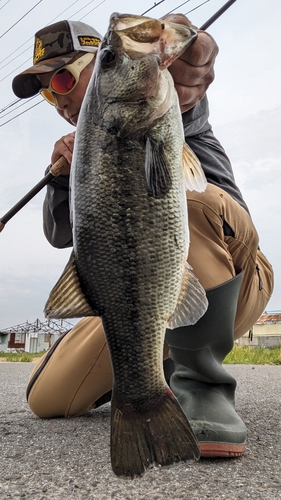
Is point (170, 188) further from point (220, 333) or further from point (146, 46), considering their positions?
point (220, 333)

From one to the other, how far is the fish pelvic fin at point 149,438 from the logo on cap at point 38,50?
8.02 ft

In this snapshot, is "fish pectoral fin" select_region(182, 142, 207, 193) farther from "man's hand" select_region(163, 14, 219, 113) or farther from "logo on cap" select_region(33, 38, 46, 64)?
"logo on cap" select_region(33, 38, 46, 64)

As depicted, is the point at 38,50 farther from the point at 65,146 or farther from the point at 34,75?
the point at 65,146

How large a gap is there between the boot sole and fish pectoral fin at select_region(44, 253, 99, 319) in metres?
0.70

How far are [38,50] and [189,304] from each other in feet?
7.43

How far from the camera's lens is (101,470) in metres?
1.72

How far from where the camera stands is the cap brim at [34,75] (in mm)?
2883

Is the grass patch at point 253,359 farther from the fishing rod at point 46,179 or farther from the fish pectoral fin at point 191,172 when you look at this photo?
the fish pectoral fin at point 191,172

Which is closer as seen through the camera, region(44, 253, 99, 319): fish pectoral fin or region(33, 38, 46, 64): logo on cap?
region(44, 253, 99, 319): fish pectoral fin

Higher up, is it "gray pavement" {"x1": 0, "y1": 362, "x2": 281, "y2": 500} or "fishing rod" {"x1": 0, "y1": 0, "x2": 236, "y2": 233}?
"fishing rod" {"x1": 0, "y1": 0, "x2": 236, "y2": 233}

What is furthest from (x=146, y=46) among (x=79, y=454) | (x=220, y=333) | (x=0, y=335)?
(x=0, y=335)

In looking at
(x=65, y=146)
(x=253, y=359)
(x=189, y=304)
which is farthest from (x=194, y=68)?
(x=253, y=359)

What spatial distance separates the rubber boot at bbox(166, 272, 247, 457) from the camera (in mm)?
1960

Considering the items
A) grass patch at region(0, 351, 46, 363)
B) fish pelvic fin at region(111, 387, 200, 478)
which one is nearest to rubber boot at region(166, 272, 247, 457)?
fish pelvic fin at region(111, 387, 200, 478)
